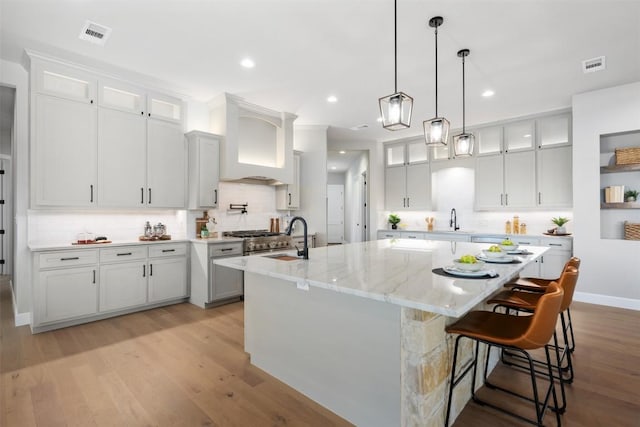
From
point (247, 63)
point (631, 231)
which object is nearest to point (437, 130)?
point (247, 63)

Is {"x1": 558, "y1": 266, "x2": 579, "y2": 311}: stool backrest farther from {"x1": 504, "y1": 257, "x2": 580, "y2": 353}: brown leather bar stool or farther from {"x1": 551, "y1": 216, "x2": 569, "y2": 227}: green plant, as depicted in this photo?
{"x1": 551, "y1": 216, "x2": 569, "y2": 227}: green plant

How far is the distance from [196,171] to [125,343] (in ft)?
7.54

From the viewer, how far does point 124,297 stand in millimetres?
3818

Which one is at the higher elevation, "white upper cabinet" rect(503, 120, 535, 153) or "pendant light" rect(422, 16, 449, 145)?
"white upper cabinet" rect(503, 120, 535, 153)

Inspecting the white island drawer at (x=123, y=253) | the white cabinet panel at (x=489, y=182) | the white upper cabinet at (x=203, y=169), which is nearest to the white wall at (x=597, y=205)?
the white cabinet panel at (x=489, y=182)

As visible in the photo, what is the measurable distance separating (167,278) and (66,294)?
41.6 inches

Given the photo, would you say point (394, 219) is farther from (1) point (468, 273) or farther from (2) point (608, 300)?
(1) point (468, 273)

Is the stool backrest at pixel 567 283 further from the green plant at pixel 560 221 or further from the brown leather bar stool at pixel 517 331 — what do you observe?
the green plant at pixel 560 221

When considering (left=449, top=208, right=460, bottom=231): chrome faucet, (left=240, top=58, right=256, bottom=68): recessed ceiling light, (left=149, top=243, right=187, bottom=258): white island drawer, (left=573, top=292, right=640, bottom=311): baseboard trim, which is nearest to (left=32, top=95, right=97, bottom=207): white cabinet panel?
(left=149, top=243, right=187, bottom=258): white island drawer

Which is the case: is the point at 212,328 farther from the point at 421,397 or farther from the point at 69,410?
the point at 421,397

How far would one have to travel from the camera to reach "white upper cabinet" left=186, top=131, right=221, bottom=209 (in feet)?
14.5

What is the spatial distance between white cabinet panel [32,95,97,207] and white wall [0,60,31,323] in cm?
31

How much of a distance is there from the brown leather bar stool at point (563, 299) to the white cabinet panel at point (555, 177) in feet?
10.6

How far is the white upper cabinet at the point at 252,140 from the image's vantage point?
4.57 m
